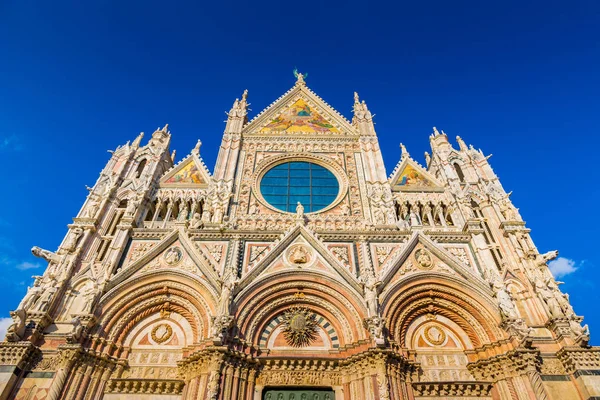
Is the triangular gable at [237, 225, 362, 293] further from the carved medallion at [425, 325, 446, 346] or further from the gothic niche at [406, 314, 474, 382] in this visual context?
the carved medallion at [425, 325, 446, 346]

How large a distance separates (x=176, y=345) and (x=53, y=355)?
9.81 ft

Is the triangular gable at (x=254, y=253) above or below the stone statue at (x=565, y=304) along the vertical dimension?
above

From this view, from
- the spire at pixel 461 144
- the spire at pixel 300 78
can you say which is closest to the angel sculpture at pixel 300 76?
the spire at pixel 300 78

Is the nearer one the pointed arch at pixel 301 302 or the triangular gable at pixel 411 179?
the pointed arch at pixel 301 302

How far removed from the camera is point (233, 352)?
935cm

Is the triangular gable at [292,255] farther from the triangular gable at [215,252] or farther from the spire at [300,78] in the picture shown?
the spire at [300,78]

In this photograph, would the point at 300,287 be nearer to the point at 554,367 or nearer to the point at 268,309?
the point at 268,309

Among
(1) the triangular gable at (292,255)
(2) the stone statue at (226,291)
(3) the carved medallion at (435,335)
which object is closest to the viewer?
(2) the stone statue at (226,291)

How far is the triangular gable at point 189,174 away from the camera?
1552 centimetres

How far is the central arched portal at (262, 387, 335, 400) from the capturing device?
9.54 meters

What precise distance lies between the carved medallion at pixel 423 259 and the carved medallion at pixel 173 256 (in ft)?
25.4

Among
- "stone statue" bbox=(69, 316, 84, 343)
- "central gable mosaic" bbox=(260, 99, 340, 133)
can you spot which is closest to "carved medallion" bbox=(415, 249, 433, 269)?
"central gable mosaic" bbox=(260, 99, 340, 133)

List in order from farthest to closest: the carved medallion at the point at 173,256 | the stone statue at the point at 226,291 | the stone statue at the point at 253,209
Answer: the stone statue at the point at 253,209 → the carved medallion at the point at 173,256 → the stone statue at the point at 226,291

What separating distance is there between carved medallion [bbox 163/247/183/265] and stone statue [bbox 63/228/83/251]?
2863 millimetres
